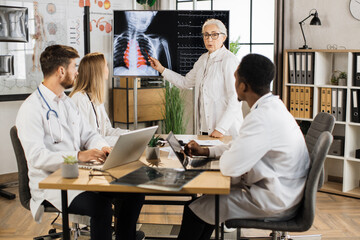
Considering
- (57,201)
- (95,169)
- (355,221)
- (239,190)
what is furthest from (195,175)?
(355,221)

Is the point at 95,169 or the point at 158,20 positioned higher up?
the point at 158,20

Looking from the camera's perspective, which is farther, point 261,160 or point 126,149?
point 126,149

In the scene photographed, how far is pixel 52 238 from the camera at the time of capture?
3.35m

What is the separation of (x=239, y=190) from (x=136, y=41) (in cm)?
289

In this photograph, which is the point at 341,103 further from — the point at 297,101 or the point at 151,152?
the point at 151,152

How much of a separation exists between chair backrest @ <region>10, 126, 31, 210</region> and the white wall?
346 cm

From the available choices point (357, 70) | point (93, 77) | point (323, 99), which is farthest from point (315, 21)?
point (93, 77)

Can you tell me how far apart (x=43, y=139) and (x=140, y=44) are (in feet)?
8.25

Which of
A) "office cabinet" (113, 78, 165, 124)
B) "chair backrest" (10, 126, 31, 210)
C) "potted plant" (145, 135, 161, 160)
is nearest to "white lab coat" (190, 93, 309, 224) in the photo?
"potted plant" (145, 135, 161, 160)

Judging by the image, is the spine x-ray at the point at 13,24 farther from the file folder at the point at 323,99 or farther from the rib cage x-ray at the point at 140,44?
the file folder at the point at 323,99

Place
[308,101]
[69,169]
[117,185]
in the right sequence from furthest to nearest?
1. [308,101]
2. [69,169]
3. [117,185]

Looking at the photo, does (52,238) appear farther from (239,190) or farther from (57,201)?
(239,190)

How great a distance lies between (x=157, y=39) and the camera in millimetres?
5000

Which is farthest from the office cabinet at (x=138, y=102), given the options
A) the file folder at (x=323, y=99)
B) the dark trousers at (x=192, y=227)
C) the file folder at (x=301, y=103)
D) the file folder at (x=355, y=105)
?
the dark trousers at (x=192, y=227)
